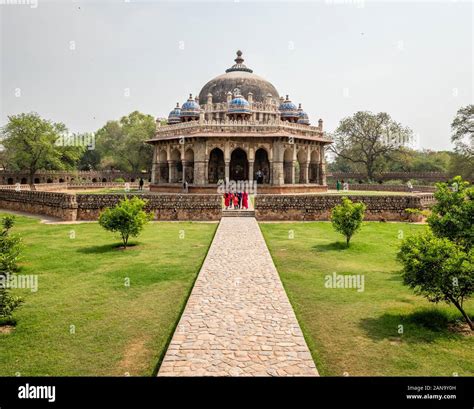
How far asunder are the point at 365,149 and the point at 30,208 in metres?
43.9

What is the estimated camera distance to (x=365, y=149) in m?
52.8

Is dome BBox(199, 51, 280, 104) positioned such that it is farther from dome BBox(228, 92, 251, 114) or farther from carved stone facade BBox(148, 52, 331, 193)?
dome BBox(228, 92, 251, 114)

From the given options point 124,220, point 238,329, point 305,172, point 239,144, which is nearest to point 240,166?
point 239,144

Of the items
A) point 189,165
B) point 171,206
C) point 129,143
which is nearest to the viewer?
point 171,206

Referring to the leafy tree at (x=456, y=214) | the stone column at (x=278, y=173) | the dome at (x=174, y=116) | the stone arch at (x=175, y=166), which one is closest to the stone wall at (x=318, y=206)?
the stone column at (x=278, y=173)

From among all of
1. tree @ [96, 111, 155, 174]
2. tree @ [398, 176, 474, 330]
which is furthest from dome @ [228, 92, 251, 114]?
tree @ [398, 176, 474, 330]

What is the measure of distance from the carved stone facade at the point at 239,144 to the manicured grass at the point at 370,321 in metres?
18.5

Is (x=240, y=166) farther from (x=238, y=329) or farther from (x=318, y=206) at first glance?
(x=238, y=329)

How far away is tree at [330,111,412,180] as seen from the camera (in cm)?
5078

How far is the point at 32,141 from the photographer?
4550 cm

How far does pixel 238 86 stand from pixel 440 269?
3394 centimetres

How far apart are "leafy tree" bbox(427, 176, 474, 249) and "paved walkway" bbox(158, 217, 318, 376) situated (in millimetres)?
3848
